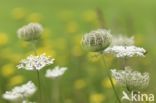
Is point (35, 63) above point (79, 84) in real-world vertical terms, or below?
below

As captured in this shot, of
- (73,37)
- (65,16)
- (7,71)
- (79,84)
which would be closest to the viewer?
(79,84)

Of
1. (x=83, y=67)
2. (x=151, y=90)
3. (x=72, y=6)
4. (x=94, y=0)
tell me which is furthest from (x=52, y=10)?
(x=151, y=90)

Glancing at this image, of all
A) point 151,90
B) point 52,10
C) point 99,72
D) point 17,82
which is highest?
point 52,10

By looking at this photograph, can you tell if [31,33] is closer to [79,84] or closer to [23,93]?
[23,93]

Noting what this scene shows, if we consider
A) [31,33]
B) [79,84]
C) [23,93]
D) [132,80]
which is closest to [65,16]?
[79,84]

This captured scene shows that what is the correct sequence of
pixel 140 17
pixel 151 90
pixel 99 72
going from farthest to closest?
pixel 140 17
pixel 99 72
pixel 151 90

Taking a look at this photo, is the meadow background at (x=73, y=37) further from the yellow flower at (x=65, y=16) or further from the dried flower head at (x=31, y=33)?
the dried flower head at (x=31, y=33)

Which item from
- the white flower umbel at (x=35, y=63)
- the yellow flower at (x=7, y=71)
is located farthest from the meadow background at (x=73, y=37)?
the white flower umbel at (x=35, y=63)

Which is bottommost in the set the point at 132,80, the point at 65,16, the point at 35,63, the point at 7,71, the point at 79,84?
the point at 132,80

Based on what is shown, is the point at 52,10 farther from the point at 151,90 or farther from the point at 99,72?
the point at 151,90
